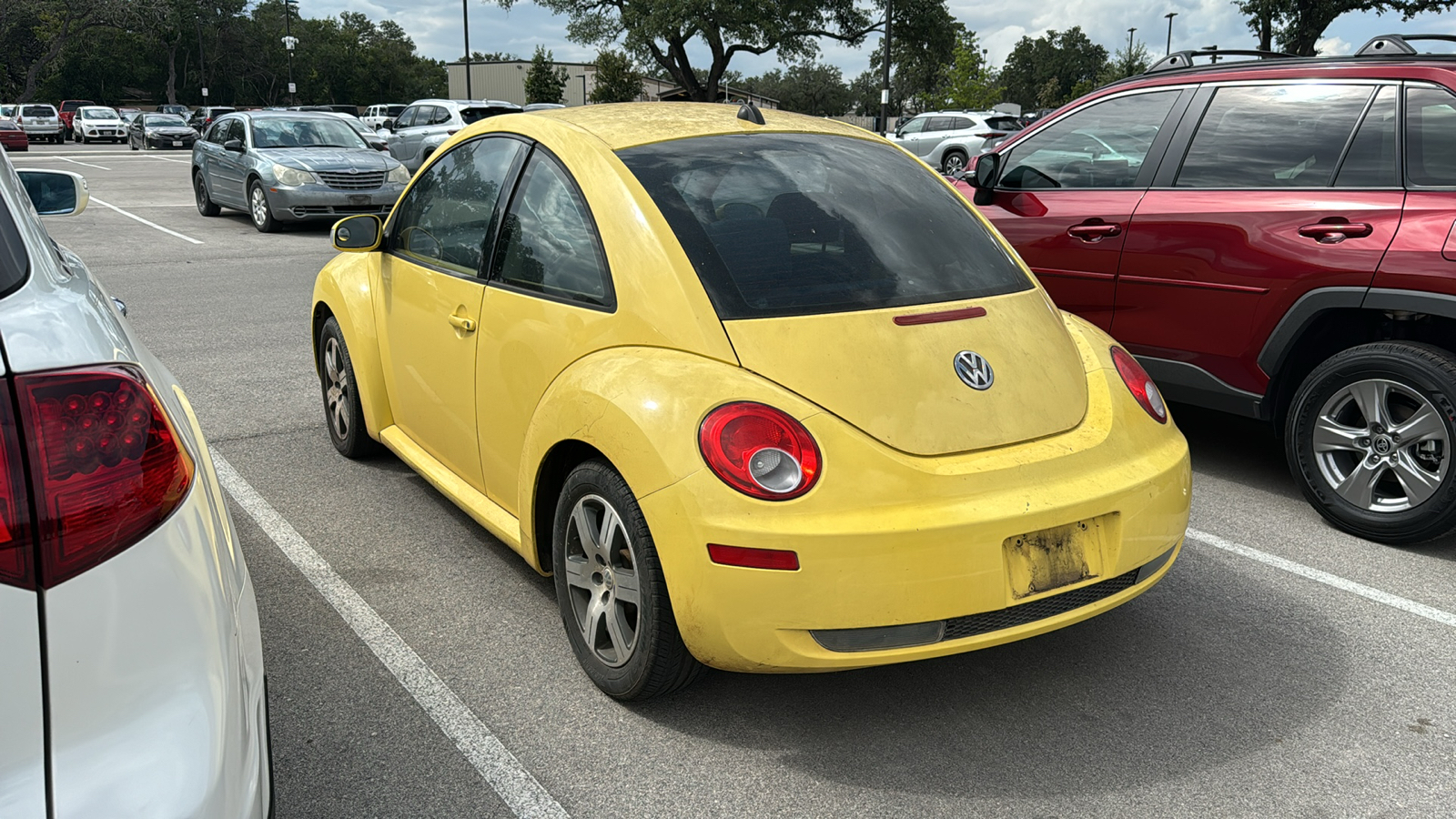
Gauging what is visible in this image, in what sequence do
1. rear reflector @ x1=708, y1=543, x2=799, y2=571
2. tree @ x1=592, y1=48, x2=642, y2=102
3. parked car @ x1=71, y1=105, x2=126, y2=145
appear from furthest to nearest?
tree @ x1=592, y1=48, x2=642, y2=102
parked car @ x1=71, y1=105, x2=126, y2=145
rear reflector @ x1=708, y1=543, x2=799, y2=571

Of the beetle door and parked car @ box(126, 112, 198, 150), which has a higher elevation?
parked car @ box(126, 112, 198, 150)

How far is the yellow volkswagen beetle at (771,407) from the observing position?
2617 mm

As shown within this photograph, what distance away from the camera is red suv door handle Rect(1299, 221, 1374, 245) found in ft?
14.2

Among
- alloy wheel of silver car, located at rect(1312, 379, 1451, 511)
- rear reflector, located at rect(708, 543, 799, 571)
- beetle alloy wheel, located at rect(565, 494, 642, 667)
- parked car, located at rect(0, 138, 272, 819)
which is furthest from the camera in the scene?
alloy wheel of silver car, located at rect(1312, 379, 1451, 511)

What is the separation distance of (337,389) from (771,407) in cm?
304

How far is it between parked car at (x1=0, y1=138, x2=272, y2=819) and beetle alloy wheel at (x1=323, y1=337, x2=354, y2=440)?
330 centimetres

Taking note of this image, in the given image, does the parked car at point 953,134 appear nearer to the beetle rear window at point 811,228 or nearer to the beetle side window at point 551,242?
the beetle rear window at point 811,228

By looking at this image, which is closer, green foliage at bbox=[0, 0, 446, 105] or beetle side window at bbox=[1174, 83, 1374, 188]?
beetle side window at bbox=[1174, 83, 1374, 188]

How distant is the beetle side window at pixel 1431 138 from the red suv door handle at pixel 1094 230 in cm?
119

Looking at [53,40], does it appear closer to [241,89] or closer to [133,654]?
[241,89]

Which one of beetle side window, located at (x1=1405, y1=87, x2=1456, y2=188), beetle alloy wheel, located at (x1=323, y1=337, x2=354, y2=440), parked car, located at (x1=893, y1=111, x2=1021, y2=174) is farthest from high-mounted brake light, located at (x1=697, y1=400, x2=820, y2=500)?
parked car, located at (x1=893, y1=111, x2=1021, y2=174)

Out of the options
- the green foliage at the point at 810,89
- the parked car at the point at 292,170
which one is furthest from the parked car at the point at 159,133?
the green foliage at the point at 810,89

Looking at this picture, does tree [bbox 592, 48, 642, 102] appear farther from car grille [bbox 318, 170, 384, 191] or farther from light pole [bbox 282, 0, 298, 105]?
car grille [bbox 318, 170, 384, 191]

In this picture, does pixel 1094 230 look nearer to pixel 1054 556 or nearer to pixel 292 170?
pixel 1054 556
